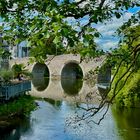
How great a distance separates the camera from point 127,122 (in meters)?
22.9

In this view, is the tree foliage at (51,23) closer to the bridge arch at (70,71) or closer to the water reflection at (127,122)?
the water reflection at (127,122)

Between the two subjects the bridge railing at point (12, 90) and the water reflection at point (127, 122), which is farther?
the bridge railing at point (12, 90)

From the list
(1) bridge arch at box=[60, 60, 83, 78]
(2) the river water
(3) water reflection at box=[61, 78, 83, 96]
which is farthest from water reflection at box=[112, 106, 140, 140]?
(1) bridge arch at box=[60, 60, 83, 78]

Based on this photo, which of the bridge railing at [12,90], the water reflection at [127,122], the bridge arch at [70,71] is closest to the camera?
the water reflection at [127,122]

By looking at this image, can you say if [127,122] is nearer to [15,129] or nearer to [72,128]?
[72,128]

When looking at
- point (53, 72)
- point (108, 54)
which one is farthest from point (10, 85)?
point (53, 72)

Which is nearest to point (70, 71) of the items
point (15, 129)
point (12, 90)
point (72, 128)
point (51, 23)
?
point (12, 90)

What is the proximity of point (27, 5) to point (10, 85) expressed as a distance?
54.8ft

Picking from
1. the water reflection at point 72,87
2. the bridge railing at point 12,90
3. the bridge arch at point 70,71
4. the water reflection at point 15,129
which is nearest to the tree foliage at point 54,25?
the water reflection at point 15,129

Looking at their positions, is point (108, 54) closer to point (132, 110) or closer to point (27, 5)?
point (27, 5)

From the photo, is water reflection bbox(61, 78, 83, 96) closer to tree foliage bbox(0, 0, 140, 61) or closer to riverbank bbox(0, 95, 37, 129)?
riverbank bbox(0, 95, 37, 129)

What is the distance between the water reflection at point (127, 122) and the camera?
1923 cm

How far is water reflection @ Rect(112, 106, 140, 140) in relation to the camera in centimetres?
1923

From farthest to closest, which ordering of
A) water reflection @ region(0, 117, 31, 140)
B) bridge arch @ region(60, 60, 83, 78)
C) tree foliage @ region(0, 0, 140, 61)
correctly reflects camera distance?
bridge arch @ region(60, 60, 83, 78)
water reflection @ region(0, 117, 31, 140)
tree foliage @ region(0, 0, 140, 61)
